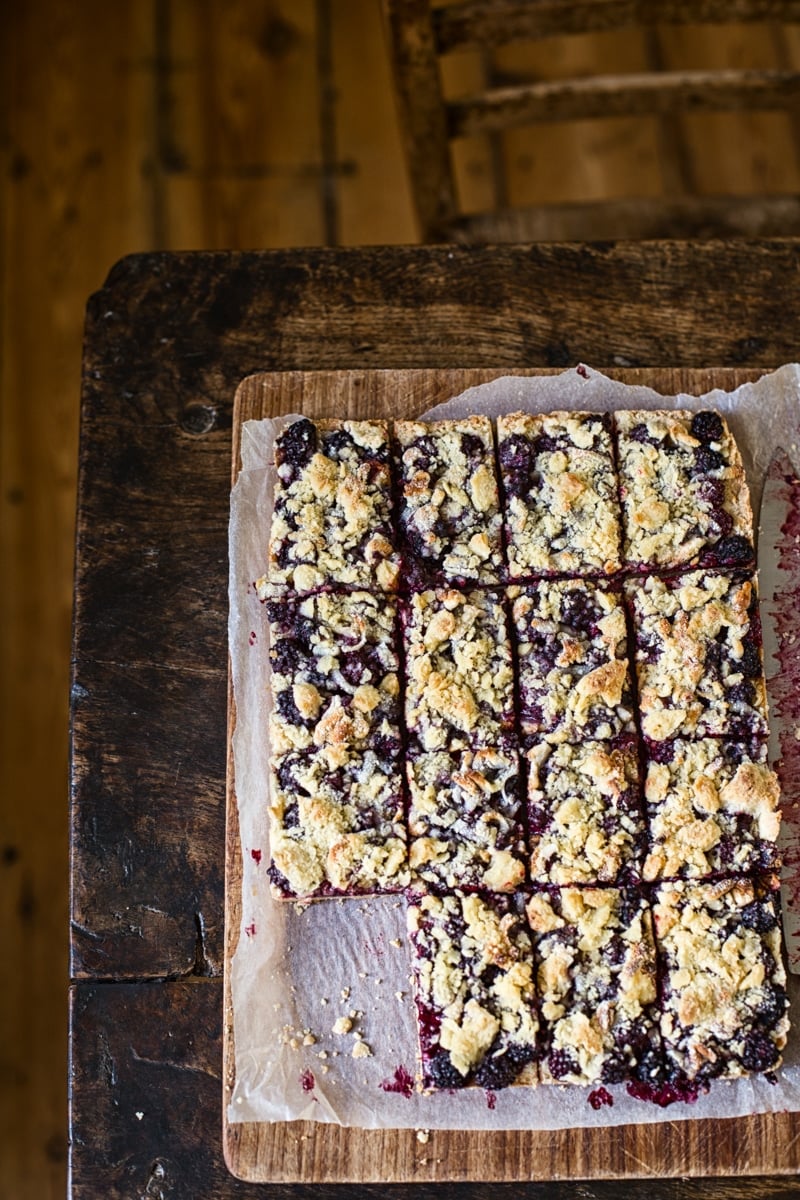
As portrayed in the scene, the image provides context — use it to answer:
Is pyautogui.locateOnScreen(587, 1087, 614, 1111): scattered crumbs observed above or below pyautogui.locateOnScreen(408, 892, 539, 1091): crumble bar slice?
below

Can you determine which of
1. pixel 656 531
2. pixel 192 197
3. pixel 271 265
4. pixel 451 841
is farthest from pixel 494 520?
pixel 192 197

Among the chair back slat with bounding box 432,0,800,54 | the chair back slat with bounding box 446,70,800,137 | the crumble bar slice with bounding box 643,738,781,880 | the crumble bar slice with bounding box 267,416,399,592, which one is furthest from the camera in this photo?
the chair back slat with bounding box 446,70,800,137

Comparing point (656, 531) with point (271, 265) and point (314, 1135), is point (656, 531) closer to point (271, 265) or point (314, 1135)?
point (271, 265)

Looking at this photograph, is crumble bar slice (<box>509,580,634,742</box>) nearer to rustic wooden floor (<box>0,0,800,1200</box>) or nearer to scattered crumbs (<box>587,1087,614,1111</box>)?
scattered crumbs (<box>587,1087,614,1111</box>)

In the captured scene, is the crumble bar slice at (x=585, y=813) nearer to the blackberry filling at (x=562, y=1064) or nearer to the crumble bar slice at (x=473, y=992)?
the crumble bar slice at (x=473, y=992)

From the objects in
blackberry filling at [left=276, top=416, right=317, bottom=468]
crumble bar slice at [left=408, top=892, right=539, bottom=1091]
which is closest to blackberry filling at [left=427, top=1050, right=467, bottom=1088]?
crumble bar slice at [left=408, top=892, right=539, bottom=1091]

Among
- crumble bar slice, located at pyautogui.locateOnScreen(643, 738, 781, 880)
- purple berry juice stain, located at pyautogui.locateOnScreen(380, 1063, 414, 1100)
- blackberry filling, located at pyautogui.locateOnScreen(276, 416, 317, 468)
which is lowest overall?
purple berry juice stain, located at pyautogui.locateOnScreen(380, 1063, 414, 1100)

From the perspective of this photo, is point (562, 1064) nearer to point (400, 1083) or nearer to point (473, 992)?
point (473, 992)
